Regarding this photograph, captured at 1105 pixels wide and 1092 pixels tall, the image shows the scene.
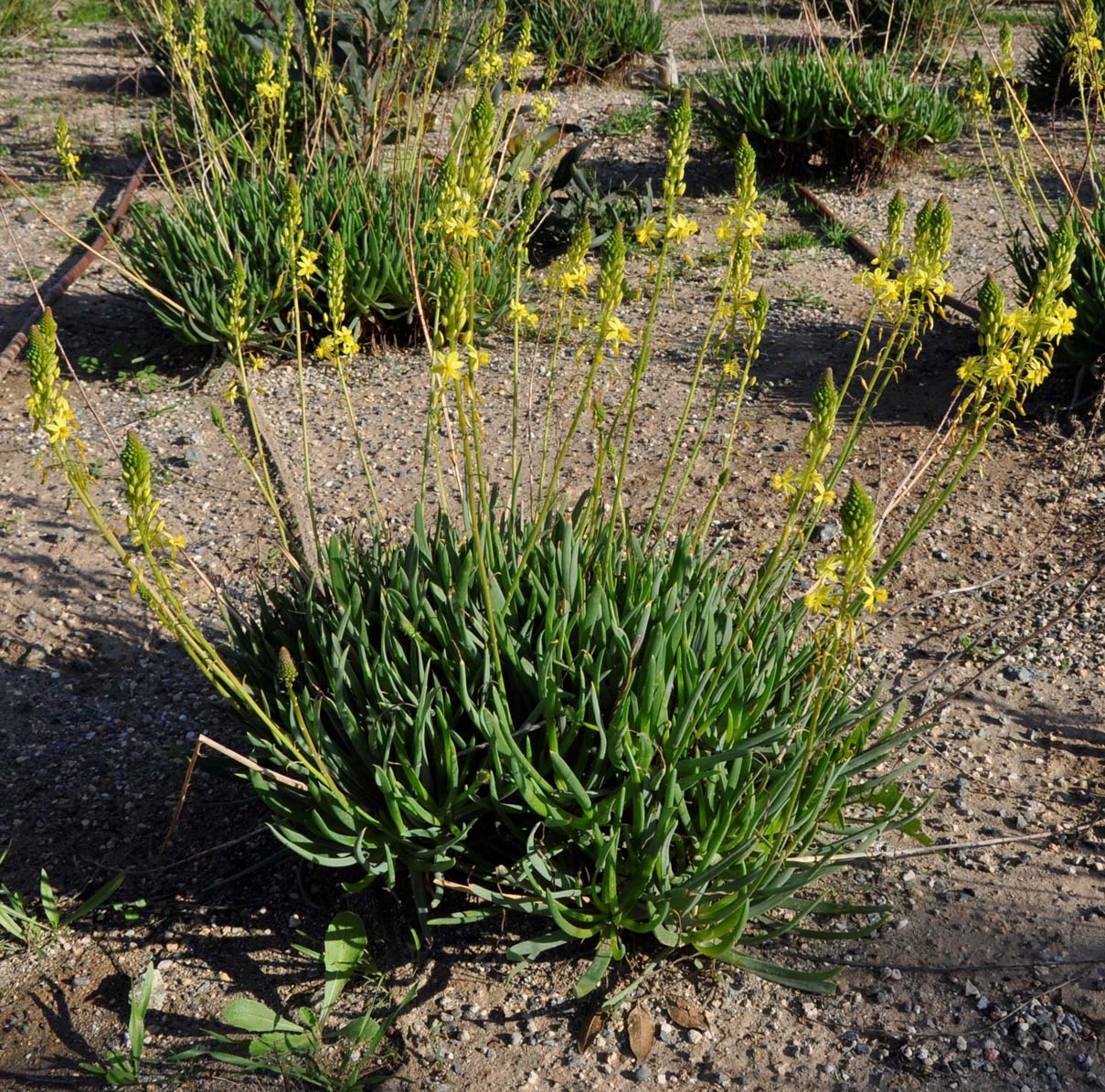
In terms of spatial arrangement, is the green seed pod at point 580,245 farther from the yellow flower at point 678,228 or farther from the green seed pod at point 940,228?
the green seed pod at point 940,228

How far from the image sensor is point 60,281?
567 cm

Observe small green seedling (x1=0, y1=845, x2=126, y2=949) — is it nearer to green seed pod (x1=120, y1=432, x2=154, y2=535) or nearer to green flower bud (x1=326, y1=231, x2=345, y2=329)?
green seed pod (x1=120, y1=432, x2=154, y2=535)

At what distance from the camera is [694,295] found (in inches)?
225

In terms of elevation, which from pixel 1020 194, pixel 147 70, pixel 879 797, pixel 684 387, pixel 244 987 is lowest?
pixel 244 987

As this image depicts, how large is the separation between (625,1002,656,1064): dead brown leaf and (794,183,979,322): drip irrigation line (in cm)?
359

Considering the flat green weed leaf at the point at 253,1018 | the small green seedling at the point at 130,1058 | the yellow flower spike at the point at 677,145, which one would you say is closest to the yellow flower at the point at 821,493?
the yellow flower spike at the point at 677,145

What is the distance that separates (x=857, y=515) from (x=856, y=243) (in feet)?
15.6

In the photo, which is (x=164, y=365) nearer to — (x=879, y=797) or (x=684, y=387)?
(x=684, y=387)

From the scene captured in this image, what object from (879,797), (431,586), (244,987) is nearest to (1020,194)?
(879,797)

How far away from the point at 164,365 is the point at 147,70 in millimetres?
4913

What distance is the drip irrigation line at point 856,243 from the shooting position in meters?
5.09

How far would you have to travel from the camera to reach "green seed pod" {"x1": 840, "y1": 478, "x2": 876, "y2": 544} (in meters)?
1.76

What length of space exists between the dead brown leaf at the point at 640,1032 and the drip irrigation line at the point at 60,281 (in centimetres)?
378

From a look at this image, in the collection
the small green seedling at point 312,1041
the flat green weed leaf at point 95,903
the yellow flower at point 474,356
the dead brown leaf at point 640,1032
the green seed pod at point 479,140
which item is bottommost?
the dead brown leaf at point 640,1032
